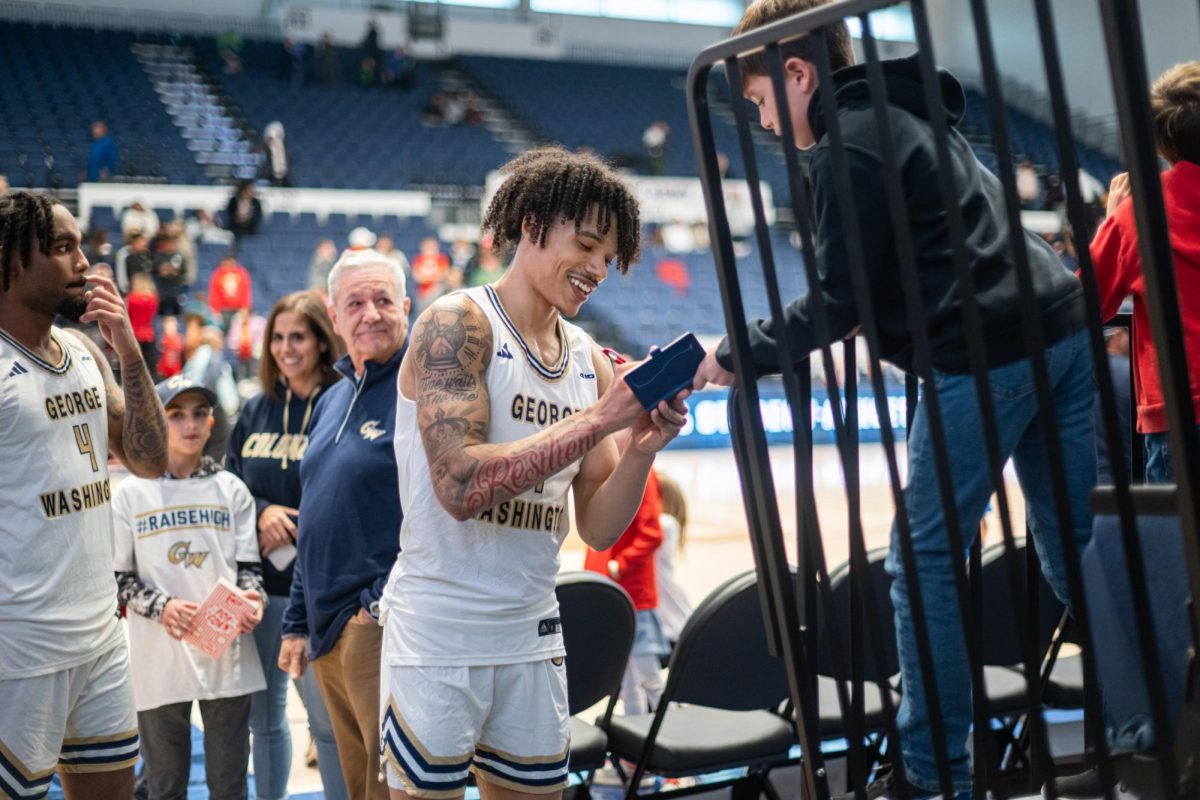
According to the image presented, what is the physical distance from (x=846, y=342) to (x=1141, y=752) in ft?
2.47

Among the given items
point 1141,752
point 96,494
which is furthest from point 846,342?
point 96,494

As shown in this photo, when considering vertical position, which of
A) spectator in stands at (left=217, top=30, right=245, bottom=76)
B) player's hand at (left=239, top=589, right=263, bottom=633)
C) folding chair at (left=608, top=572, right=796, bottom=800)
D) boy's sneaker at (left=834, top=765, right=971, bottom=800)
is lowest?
folding chair at (left=608, top=572, right=796, bottom=800)

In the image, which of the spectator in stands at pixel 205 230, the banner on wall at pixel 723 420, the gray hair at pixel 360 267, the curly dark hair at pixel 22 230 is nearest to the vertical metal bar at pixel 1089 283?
the gray hair at pixel 360 267

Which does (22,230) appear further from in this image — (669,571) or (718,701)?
(669,571)

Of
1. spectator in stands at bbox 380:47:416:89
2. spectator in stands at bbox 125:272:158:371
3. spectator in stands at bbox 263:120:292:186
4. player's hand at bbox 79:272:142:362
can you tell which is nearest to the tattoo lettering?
player's hand at bbox 79:272:142:362

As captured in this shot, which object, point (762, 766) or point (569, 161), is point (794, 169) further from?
point (762, 766)

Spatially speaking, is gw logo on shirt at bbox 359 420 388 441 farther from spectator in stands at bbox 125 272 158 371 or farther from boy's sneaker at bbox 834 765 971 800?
spectator in stands at bbox 125 272 158 371

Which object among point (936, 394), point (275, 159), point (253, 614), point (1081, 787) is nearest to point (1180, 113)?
point (936, 394)

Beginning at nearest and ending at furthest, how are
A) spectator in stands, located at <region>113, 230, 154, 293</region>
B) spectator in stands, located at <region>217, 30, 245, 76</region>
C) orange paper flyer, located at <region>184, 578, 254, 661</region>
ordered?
orange paper flyer, located at <region>184, 578, 254, 661</region>
spectator in stands, located at <region>113, 230, 154, 293</region>
spectator in stands, located at <region>217, 30, 245, 76</region>

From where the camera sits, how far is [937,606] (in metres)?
1.90

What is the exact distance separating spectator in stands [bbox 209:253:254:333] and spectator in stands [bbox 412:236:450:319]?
2157 millimetres

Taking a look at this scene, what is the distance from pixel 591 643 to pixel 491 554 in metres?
1.06

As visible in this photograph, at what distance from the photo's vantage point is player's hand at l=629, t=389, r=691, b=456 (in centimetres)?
204

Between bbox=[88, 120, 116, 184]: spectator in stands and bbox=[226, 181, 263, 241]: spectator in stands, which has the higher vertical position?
bbox=[88, 120, 116, 184]: spectator in stands
